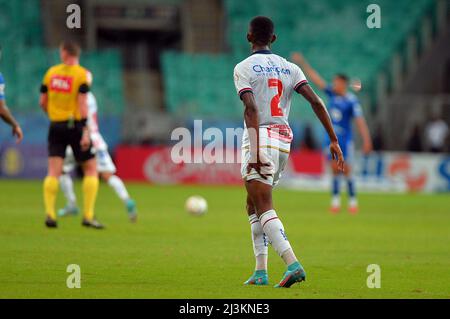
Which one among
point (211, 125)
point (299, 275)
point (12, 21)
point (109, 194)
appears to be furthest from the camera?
point (12, 21)

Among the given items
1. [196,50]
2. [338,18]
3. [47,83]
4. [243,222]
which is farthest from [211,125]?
Result: [47,83]

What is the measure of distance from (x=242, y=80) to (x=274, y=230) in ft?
4.52

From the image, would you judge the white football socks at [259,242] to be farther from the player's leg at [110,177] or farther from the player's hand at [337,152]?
the player's leg at [110,177]

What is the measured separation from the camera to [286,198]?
23953 millimetres

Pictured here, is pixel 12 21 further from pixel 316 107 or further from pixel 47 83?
pixel 316 107

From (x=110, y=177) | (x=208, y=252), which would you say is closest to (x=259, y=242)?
(x=208, y=252)

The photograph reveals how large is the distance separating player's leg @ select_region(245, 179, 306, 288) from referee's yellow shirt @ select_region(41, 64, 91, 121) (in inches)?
223

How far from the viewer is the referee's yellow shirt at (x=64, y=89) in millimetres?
13703

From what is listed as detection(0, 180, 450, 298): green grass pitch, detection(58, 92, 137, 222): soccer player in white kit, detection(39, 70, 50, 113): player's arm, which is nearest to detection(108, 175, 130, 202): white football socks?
detection(58, 92, 137, 222): soccer player in white kit

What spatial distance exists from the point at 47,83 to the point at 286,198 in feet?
36.7

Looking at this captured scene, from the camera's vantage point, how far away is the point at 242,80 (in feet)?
28.2

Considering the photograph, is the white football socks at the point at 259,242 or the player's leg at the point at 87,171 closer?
the white football socks at the point at 259,242

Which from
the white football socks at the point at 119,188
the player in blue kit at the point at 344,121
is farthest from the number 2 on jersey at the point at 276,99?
the player in blue kit at the point at 344,121

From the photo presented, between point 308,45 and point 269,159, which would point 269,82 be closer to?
point 269,159
